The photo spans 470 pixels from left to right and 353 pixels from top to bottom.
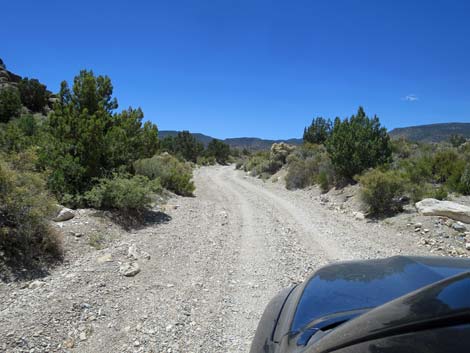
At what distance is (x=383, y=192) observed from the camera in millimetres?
9992

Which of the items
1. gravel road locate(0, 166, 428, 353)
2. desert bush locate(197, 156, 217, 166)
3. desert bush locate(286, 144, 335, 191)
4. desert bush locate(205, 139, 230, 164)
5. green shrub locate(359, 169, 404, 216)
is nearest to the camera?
gravel road locate(0, 166, 428, 353)

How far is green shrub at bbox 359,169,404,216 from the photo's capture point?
9875 mm

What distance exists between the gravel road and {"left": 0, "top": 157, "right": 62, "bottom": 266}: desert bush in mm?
518

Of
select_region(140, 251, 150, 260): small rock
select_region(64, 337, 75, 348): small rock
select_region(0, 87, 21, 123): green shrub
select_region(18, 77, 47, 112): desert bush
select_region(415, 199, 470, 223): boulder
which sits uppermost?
select_region(18, 77, 47, 112): desert bush

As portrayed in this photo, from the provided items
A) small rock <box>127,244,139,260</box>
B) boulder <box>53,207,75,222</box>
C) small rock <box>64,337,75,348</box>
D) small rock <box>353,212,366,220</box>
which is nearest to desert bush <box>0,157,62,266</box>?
small rock <box>127,244,139,260</box>

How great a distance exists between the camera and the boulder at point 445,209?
316 inches

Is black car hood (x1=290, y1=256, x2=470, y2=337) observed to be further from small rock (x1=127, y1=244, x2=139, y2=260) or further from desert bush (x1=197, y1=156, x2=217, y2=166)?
desert bush (x1=197, y1=156, x2=217, y2=166)

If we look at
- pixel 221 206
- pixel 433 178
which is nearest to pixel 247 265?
pixel 221 206

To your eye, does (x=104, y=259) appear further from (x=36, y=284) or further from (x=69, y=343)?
(x=69, y=343)

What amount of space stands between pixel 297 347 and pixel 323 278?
2.77ft

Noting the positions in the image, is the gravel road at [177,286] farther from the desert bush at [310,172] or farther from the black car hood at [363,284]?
the desert bush at [310,172]

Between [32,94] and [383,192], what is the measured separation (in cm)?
3762

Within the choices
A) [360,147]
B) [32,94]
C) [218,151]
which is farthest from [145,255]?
[218,151]

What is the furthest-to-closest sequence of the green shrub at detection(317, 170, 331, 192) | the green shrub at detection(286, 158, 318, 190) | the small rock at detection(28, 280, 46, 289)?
the green shrub at detection(286, 158, 318, 190) → the green shrub at detection(317, 170, 331, 192) → the small rock at detection(28, 280, 46, 289)
